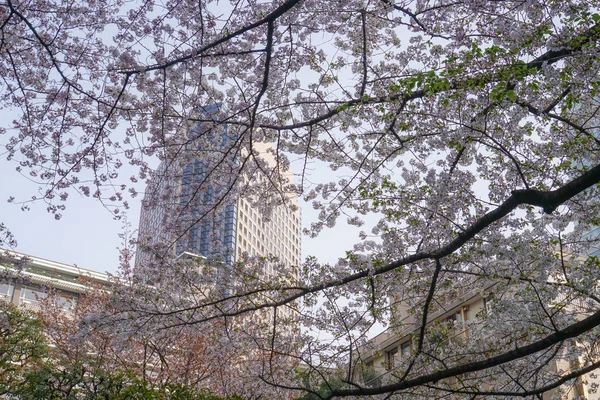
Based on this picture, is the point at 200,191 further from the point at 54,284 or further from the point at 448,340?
the point at 54,284

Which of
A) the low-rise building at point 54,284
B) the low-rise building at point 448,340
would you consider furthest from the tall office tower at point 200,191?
the low-rise building at point 54,284

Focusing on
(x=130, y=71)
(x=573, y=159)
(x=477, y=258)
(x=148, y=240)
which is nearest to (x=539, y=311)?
(x=477, y=258)

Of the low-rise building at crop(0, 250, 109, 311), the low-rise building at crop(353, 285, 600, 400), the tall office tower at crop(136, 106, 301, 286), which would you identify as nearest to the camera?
the tall office tower at crop(136, 106, 301, 286)

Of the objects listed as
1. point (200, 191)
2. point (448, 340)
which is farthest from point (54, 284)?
point (200, 191)

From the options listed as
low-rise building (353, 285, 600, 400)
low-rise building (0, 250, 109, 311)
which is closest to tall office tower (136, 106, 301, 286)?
low-rise building (353, 285, 600, 400)

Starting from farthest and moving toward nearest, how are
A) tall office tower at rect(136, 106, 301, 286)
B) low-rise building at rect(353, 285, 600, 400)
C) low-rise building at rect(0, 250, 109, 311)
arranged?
low-rise building at rect(0, 250, 109, 311), low-rise building at rect(353, 285, 600, 400), tall office tower at rect(136, 106, 301, 286)

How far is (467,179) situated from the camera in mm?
7184

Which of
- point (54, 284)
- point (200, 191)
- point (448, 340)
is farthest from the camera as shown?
point (54, 284)

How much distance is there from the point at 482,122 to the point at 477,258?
5.65 feet

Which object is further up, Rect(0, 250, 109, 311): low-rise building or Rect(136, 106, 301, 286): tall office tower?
Rect(0, 250, 109, 311): low-rise building

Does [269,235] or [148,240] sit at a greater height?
[269,235]

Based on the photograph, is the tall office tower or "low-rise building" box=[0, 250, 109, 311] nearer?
the tall office tower

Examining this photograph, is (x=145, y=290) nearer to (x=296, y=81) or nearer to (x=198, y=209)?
(x=198, y=209)

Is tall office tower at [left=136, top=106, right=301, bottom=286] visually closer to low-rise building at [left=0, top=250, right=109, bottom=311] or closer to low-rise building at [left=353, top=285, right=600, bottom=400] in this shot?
low-rise building at [left=353, top=285, right=600, bottom=400]
